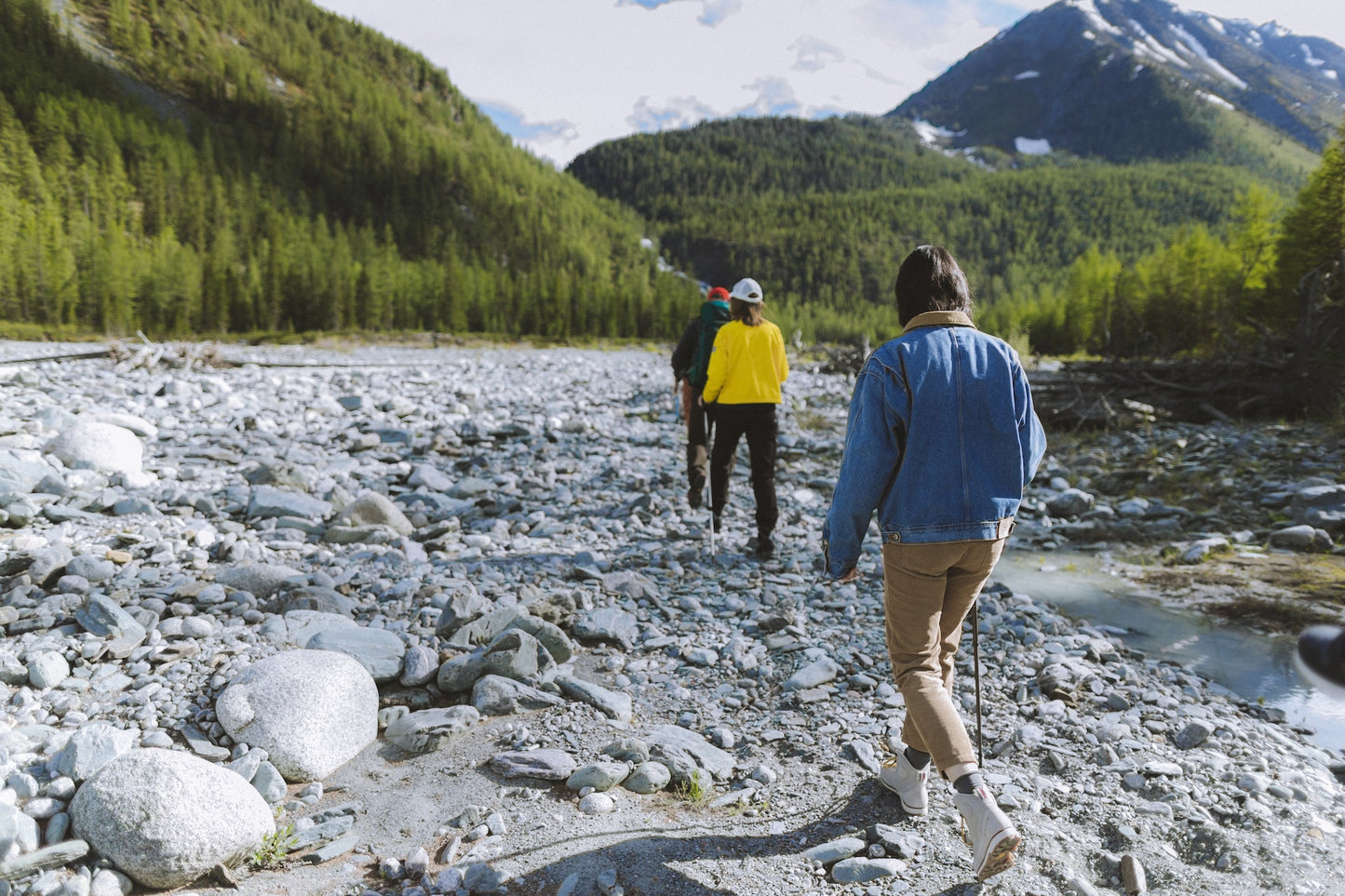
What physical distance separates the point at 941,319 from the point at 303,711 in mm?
3615

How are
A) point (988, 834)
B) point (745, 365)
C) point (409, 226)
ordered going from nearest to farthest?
point (988, 834)
point (745, 365)
point (409, 226)

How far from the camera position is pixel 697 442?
834 centimetres

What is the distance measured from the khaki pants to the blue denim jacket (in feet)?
0.27

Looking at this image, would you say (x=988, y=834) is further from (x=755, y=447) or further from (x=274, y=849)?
(x=755, y=447)

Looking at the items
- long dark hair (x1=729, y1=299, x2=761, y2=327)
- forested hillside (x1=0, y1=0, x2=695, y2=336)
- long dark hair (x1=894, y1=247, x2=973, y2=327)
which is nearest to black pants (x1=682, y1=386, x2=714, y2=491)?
long dark hair (x1=729, y1=299, x2=761, y2=327)

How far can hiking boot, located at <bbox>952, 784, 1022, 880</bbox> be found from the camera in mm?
2557

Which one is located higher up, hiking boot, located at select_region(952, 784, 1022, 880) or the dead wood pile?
the dead wood pile

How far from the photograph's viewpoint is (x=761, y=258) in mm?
177375

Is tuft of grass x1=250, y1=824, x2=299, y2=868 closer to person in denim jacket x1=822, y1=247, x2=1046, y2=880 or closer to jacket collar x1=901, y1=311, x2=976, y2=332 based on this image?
person in denim jacket x1=822, y1=247, x2=1046, y2=880

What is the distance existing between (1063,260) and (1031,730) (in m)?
195

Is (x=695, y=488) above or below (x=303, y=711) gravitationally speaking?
above

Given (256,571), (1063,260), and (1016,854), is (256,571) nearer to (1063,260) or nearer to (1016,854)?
(1016,854)

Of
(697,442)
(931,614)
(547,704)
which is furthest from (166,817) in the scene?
(697,442)

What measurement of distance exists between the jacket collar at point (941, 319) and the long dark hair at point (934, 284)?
0.11ft
